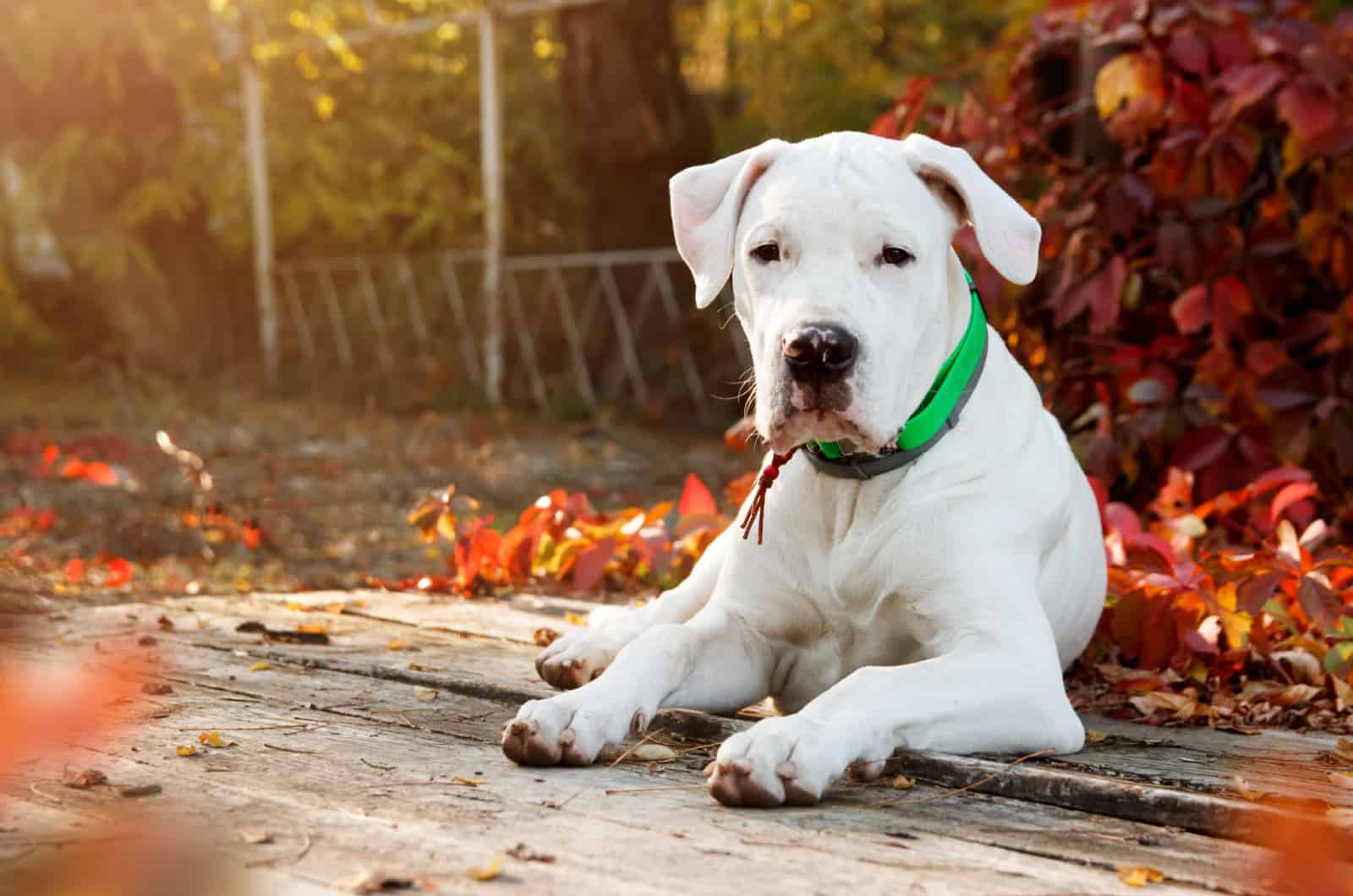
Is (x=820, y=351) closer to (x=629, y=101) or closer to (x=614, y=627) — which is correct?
(x=614, y=627)

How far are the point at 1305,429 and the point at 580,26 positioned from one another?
276 inches

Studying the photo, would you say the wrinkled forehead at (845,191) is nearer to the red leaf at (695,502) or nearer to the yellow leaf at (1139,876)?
the yellow leaf at (1139,876)

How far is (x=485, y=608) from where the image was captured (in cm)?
451

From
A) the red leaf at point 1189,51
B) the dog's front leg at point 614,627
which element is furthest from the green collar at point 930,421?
the red leaf at point 1189,51

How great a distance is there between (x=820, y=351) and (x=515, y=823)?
0.97 metres

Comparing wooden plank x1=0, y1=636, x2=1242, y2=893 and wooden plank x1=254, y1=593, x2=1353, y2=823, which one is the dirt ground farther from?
wooden plank x1=254, y1=593, x2=1353, y2=823

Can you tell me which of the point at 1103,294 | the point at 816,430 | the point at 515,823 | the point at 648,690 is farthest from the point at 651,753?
the point at 1103,294

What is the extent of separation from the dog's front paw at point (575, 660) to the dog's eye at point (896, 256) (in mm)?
1074

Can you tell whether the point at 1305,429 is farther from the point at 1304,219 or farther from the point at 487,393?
the point at 487,393

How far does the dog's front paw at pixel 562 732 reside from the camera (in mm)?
2631

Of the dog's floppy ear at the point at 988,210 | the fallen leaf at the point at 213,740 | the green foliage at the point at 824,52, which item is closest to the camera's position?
the fallen leaf at the point at 213,740

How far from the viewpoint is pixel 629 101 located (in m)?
10.7

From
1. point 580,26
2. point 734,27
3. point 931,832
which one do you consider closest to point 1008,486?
point 931,832

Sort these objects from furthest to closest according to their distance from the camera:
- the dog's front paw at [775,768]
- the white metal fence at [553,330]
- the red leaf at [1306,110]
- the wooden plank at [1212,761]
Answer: the white metal fence at [553,330]
the red leaf at [1306,110]
the wooden plank at [1212,761]
the dog's front paw at [775,768]
